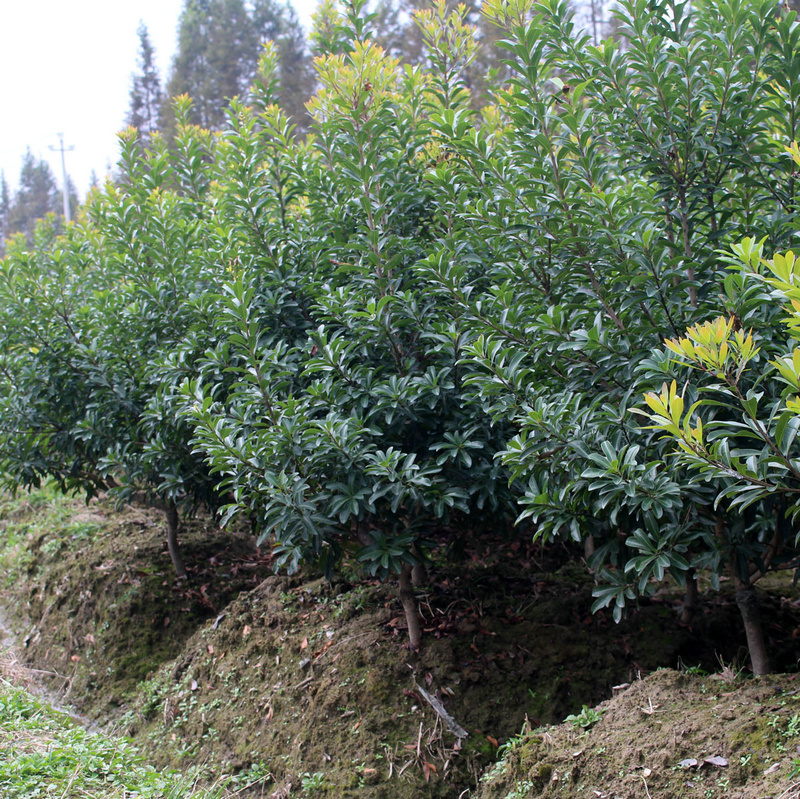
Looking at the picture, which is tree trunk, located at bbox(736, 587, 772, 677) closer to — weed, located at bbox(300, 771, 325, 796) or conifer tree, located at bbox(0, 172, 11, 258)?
weed, located at bbox(300, 771, 325, 796)

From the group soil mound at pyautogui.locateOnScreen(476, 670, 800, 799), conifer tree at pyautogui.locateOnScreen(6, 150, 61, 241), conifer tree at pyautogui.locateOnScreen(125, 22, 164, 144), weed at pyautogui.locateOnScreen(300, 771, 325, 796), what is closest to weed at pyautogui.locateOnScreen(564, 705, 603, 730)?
soil mound at pyautogui.locateOnScreen(476, 670, 800, 799)

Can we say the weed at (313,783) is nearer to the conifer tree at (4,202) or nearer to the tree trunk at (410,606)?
the tree trunk at (410,606)

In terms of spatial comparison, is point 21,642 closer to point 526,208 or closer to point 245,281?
point 245,281

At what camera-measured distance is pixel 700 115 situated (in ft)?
10.8

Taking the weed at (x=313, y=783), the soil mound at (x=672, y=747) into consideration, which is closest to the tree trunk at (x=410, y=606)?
the weed at (x=313, y=783)

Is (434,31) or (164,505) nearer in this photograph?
(434,31)

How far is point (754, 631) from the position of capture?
11.2ft

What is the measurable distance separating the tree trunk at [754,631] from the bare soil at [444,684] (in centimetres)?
24

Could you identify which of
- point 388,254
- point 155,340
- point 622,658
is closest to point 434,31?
point 388,254

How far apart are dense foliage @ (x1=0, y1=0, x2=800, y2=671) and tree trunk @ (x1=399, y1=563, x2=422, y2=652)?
0.01 meters

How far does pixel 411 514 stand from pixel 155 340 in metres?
2.62

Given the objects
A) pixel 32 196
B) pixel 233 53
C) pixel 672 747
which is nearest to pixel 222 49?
pixel 233 53

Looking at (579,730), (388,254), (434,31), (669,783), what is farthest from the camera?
(434,31)

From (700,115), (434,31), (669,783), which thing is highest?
(434,31)
